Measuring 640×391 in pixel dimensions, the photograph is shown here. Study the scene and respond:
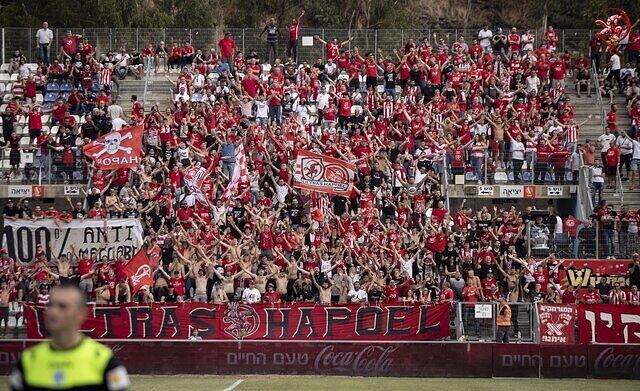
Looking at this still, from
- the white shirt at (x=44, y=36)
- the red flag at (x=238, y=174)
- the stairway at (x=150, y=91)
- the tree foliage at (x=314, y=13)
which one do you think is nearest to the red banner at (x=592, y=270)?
the red flag at (x=238, y=174)

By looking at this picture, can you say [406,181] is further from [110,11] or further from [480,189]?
[110,11]

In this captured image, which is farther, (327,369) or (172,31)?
(172,31)

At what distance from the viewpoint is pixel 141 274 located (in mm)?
29281

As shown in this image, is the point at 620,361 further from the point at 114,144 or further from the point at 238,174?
the point at 114,144

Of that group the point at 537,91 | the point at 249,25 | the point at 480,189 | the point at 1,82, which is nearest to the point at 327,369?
the point at 480,189

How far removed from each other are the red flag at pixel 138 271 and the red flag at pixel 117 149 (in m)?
5.16

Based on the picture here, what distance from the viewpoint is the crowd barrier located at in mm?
25344

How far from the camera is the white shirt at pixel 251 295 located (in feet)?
95.3

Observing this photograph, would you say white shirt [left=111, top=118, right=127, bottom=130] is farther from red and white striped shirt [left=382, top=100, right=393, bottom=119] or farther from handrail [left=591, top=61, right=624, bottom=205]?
handrail [left=591, top=61, right=624, bottom=205]

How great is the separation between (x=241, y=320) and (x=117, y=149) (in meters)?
8.67

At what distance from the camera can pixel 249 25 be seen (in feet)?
208

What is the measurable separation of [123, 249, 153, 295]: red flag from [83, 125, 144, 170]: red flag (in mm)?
5162

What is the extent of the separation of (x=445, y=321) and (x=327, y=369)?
3.29m

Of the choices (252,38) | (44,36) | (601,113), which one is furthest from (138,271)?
(601,113)
